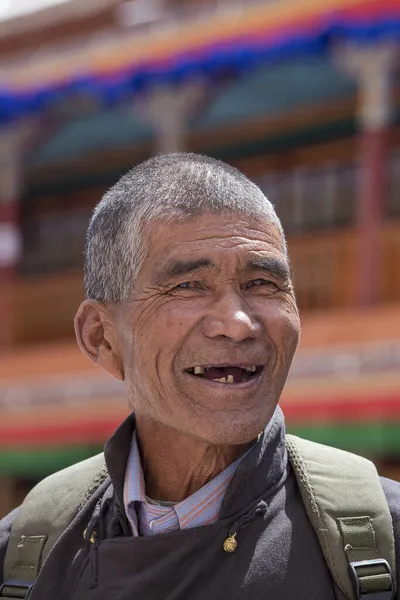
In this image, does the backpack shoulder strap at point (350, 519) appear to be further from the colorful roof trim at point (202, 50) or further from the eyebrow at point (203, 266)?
the colorful roof trim at point (202, 50)

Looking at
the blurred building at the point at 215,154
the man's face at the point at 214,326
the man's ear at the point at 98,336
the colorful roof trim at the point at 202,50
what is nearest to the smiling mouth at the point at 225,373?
the man's face at the point at 214,326

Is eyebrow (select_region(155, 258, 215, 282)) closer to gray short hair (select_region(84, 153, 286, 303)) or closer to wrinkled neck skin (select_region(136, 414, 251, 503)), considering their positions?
gray short hair (select_region(84, 153, 286, 303))

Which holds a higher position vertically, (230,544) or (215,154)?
(215,154)

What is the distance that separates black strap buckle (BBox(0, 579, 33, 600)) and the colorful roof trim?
21.7 ft

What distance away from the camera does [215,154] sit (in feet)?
36.2

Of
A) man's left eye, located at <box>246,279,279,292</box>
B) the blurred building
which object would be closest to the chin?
man's left eye, located at <box>246,279,279,292</box>

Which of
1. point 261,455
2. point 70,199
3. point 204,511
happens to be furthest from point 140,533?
point 70,199

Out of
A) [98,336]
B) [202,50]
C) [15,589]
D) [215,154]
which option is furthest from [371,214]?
[15,589]

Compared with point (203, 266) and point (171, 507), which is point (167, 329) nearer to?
point (203, 266)

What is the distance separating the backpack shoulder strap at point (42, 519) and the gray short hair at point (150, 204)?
1.15 feet

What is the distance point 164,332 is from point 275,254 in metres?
0.24

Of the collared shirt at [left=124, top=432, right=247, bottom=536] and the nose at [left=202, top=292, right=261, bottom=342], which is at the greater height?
the nose at [left=202, top=292, right=261, bottom=342]

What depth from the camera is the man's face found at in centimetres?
184

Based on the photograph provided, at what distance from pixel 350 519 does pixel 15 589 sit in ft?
1.98
